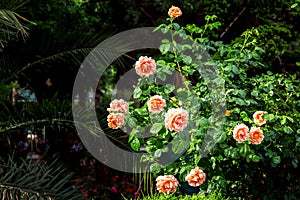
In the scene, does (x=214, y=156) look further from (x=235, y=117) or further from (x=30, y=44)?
(x=30, y=44)

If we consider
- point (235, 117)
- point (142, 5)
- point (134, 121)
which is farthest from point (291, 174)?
point (142, 5)

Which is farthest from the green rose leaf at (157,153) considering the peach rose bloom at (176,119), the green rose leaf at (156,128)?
the peach rose bloom at (176,119)

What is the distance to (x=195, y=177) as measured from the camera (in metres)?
2.72

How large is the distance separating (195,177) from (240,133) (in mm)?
374

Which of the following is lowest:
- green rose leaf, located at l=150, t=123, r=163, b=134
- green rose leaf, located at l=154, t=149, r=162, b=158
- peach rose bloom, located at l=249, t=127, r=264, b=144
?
green rose leaf, located at l=154, t=149, r=162, b=158

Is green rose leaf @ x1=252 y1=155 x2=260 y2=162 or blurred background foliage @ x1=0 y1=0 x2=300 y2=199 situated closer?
green rose leaf @ x1=252 y1=155 x2=260 y2=162

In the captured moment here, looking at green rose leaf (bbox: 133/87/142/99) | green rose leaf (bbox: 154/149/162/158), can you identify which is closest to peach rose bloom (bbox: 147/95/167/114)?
green rose leaf (bbox: 133/87/142/99)

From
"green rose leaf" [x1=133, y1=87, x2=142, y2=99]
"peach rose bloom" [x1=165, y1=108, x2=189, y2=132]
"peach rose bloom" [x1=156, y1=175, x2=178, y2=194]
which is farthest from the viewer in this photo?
"green rose leaf" [x1=133, y1=87, x2=142, y2=99]

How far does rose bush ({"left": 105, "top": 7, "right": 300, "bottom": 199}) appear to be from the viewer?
2.76m

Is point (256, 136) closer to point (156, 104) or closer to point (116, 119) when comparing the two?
point (156, 104)

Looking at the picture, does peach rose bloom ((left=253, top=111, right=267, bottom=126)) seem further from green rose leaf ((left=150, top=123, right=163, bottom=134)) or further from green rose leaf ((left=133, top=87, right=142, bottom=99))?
green rose leaf ((left=133, top=87, right=142, bottom=99))

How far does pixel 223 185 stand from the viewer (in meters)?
2.81

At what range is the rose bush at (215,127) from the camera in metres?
2.76

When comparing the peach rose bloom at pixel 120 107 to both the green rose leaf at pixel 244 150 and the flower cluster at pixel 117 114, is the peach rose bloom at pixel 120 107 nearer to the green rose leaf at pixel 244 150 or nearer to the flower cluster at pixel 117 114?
the flower cluster at pixel 117 114
